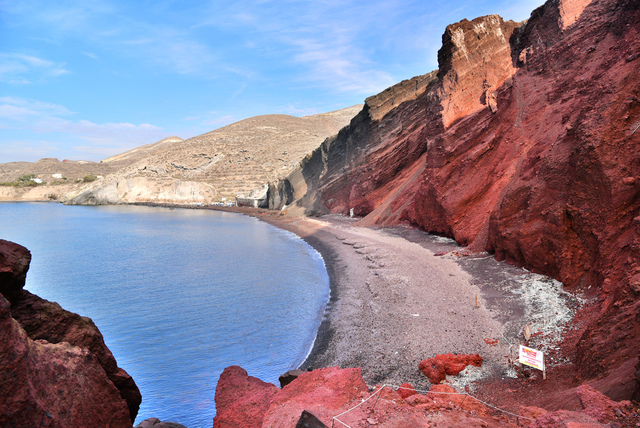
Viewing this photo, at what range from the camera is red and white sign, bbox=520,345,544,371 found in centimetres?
644

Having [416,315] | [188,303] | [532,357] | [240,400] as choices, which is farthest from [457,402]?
[188,303]

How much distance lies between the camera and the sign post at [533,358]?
21.1 feet

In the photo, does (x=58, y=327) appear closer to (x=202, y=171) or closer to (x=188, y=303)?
(x=188, y=303)

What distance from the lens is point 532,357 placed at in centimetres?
654

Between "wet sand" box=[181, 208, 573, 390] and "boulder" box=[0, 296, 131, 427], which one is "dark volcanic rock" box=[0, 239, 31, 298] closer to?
"boulder" box=[0, 296, 131, 427]

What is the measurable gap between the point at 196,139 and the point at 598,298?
118093 mm

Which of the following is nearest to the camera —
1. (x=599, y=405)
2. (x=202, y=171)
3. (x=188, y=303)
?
(x=599, y=405)

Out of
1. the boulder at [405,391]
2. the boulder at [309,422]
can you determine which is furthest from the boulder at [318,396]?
the boulder at [405,391]

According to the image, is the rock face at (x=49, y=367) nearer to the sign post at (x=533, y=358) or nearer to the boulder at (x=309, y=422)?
the boulder at (x=309, y=422)

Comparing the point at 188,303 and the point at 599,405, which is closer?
the point at 599,405

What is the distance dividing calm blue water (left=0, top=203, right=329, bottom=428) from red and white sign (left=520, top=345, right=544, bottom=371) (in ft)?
18.3

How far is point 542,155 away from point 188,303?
1463 cm

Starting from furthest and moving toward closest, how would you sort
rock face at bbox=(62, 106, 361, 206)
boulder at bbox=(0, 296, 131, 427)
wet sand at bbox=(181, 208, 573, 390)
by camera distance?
rock face at bbox=(62, 106, 361, 206), wet sand at bbox=(181, 208, 573, 390), boulder at bbox=(0, 296, 131, 427)

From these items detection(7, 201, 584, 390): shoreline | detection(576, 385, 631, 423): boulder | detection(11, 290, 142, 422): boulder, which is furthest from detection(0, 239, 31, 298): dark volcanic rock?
detection(576, 385, 631, 423): boulder
